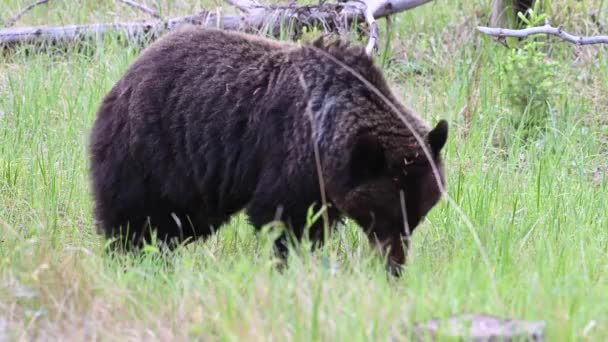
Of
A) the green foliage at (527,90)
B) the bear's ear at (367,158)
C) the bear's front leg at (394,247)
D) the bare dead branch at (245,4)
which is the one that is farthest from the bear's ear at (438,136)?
the bare dead branch at (245,4)

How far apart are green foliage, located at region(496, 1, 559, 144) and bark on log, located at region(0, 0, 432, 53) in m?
1.24

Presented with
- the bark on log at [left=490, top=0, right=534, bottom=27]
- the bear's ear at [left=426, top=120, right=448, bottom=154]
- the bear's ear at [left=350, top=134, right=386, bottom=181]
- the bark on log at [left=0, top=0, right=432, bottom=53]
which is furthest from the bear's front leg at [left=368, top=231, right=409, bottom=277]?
the bark on log at [left=490, top=0, right=534, bottom=27]

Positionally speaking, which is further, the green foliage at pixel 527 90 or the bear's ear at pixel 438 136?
the green foliage at pixel 527 90

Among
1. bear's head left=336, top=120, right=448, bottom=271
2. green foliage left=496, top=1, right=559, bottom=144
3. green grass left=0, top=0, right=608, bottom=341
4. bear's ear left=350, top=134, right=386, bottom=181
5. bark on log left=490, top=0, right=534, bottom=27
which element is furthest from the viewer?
bark on log left=490, top=0, right=534, bottom=27

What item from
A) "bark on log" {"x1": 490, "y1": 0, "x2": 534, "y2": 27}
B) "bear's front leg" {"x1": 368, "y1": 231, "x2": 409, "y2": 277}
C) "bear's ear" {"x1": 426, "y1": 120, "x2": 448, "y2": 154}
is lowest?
"bear's front leg" {"x1": 368, "y1": 231, "x2": 409, "y2": 277}

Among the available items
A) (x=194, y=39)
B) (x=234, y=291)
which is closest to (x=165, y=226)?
(x=194, y=39)

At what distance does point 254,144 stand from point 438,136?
3.35 ft

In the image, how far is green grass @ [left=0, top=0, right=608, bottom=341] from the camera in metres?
4.00

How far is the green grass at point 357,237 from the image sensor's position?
400cm

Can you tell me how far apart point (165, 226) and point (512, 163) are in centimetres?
292

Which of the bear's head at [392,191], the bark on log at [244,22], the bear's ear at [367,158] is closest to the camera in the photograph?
the bear's ear at [367,158]

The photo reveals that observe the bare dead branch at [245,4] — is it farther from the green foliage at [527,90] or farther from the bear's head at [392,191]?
the bear's head at [392,191]

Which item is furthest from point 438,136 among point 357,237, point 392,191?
point 357,237

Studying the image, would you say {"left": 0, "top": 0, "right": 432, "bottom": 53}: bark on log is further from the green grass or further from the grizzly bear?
the grizzly bear
